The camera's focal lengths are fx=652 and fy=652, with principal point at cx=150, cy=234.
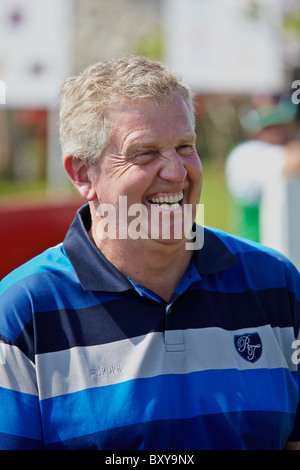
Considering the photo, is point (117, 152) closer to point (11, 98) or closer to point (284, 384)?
point (284, 384)

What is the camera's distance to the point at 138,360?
5.79 feet

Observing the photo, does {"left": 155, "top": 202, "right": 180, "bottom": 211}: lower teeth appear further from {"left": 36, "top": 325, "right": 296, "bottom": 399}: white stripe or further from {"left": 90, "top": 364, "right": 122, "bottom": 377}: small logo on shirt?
{"left": 90, "top": 364, "right": 122, "bottom": 377}: small logo on shirt

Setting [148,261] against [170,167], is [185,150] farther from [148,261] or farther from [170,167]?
[148,261]

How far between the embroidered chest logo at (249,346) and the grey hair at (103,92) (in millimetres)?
670

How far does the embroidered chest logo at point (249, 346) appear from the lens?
1.85 m

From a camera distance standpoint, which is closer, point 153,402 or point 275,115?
point 153,402

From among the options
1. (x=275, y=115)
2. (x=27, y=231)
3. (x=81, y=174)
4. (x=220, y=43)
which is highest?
(x=220, y=43)

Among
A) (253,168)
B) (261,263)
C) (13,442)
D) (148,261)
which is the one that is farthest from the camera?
(253,168)

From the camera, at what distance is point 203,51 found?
22.6ft

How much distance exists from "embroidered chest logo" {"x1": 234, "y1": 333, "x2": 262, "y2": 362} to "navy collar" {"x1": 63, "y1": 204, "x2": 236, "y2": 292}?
22 centimetres

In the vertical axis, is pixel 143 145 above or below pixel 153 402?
above

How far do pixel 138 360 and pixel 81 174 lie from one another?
59 cm

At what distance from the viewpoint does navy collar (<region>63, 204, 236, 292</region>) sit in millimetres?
1843

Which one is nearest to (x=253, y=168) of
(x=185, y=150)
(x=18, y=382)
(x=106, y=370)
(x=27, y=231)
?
(x=27, y=231)
